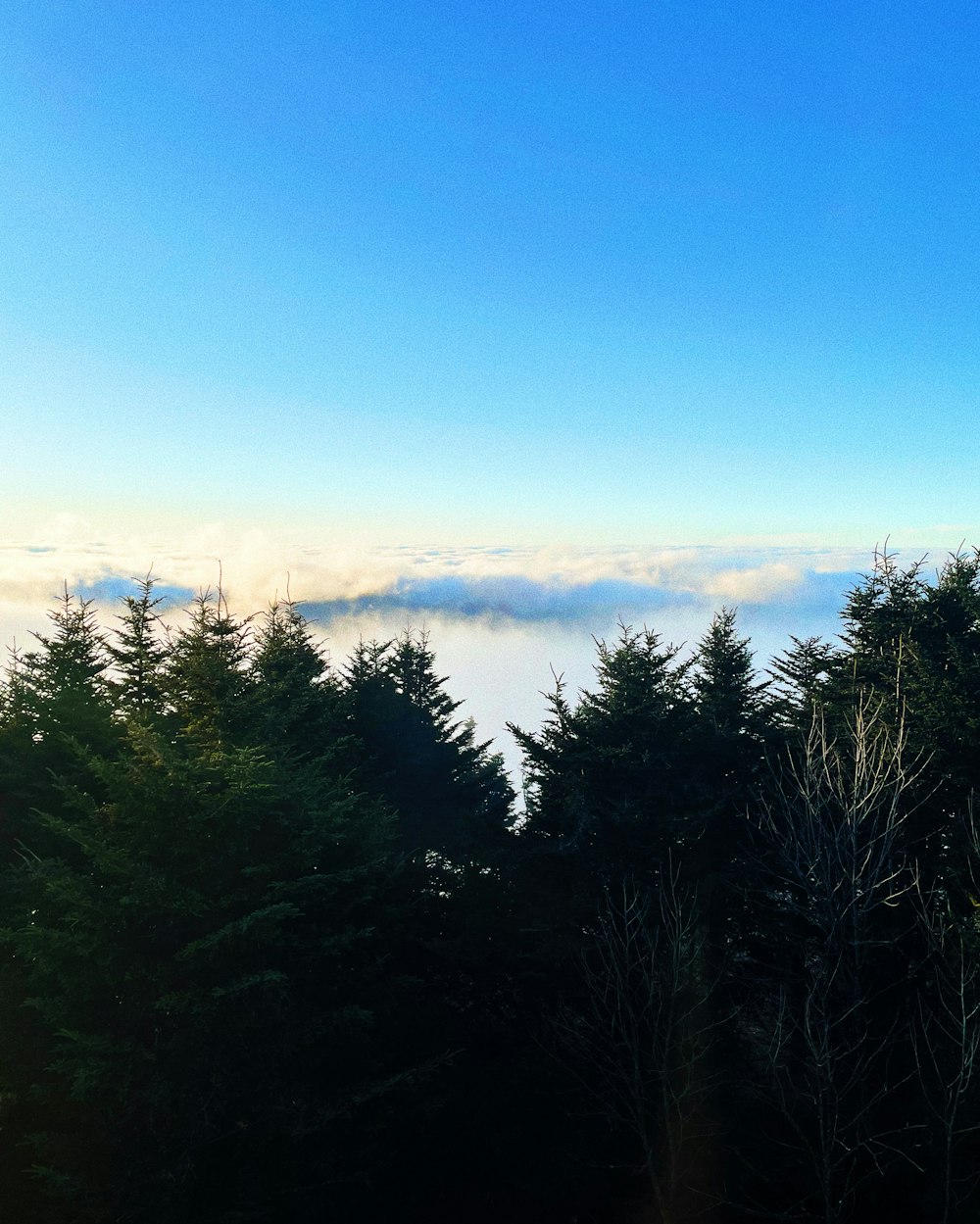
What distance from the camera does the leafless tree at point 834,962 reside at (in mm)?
14570

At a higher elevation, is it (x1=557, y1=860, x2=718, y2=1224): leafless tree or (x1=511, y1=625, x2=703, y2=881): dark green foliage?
(x1=511, y1=625, x2=703, y2=881): dark green foliage

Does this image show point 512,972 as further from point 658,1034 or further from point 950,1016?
point 950,1016

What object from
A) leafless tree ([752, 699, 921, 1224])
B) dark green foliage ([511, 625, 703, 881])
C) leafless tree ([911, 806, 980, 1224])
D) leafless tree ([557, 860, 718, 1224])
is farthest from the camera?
dark green foliage ([511, 625, 703, 881])

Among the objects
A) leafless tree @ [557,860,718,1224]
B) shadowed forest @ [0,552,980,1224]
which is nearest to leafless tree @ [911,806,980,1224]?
shadowed forest @ [0,552,980,1224]

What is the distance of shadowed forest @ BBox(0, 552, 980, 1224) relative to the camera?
598 inches

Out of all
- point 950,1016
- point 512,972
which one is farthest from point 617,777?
point 950,1016

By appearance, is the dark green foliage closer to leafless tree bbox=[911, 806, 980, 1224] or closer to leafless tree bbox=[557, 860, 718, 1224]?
leafless tree bbox=[557, 860, 718, 1224]

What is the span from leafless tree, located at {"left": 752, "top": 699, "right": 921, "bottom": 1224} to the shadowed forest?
6.9 inches

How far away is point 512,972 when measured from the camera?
68.6 ft

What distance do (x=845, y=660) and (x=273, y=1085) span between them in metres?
24.6

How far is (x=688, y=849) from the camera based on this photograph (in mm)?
21625

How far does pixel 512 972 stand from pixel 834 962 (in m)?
8.50

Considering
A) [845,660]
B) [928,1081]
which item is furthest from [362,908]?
[845,660]

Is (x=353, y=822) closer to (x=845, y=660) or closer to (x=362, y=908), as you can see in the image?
(x=362, y=908)
